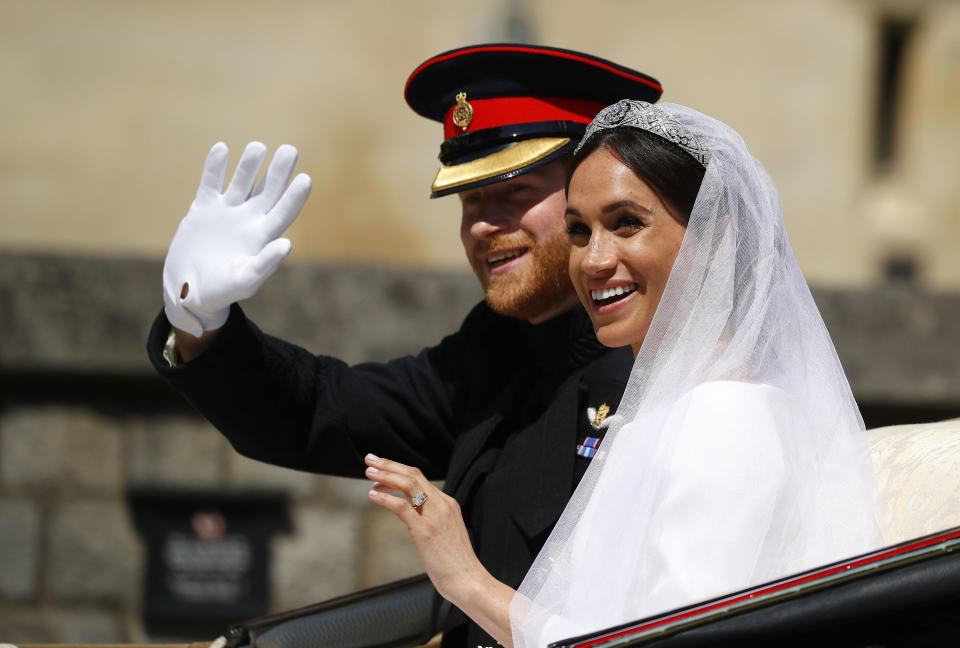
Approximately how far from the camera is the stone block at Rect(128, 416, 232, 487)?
3.93m

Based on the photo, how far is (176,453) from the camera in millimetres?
3938

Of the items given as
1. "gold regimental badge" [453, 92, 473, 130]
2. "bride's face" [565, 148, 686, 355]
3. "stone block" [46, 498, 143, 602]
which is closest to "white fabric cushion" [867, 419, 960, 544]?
"bride's face" [565, 148, 686, 355]

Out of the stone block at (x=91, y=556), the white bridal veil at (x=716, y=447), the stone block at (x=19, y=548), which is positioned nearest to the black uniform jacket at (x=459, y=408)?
the white bridal veil at (x=716, y=447)

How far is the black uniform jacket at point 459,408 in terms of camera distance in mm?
2188

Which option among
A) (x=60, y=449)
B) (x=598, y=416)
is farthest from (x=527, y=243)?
(x=60, y=449)

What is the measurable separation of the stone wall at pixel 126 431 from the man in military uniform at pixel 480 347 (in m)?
1.30

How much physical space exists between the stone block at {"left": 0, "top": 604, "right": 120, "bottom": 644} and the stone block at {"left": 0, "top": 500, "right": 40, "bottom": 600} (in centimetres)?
6

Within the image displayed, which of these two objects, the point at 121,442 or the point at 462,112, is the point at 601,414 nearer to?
the point at 462,112

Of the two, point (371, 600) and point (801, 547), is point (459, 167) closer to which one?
point (371, 600)

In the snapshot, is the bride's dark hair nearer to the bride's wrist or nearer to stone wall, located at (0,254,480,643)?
the bride's wrist

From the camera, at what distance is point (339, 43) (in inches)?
201

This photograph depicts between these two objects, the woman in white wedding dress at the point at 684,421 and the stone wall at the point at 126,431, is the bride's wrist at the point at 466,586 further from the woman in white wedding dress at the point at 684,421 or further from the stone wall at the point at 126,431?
the stone wall at the point at 126,431

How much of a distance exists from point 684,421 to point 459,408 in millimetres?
1000

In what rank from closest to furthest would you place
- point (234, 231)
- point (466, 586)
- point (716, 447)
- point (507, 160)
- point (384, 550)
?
point (716, 447) < point (466, 586) < point (234, 231) < point (507, 160) < point (384, 550)
